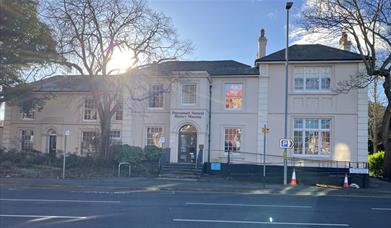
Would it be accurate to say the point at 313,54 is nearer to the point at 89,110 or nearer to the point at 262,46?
the point at 262,46

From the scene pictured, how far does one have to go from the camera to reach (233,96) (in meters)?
29.2

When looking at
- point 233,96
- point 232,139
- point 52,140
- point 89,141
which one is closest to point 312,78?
point 233,96

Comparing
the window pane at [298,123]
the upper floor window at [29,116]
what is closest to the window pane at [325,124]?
the window pane at [298,123]

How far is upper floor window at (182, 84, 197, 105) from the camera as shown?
1128 inches

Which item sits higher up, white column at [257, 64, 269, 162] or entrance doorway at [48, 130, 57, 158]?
white column at [257, 64, 269, 162]

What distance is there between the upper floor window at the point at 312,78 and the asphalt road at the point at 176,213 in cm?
1467

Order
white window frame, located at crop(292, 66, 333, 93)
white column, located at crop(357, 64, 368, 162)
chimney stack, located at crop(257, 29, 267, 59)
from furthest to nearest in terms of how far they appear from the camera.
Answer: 1. chimney stack, located at crop(257, 29, 267, 59)
2. white window frame, located at crop(292, 66, 333, 93)
3. white column, located at crop(357, 64, 368, 162)

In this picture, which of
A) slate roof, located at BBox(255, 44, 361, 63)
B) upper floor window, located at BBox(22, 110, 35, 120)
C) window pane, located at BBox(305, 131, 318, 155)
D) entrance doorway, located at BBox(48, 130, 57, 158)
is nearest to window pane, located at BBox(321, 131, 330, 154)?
window pane, located at BBox(305, 131, 318, 155)

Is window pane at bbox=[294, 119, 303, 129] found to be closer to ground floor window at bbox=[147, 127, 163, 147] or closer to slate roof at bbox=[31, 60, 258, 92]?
slate roof at bbox=[31, 60, 258, 92]

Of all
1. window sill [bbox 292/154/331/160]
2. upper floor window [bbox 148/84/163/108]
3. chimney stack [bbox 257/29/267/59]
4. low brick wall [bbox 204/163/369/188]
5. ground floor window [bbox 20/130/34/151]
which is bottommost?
low brick wall [bbox 204/163/369/188]

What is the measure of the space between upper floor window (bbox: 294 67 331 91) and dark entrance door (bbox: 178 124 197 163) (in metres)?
7.83

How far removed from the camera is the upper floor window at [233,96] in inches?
1140

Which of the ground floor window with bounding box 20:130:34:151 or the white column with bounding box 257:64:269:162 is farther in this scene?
the ground floor window with bounding box 20:130:34:151

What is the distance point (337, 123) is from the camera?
27094 millimetres
